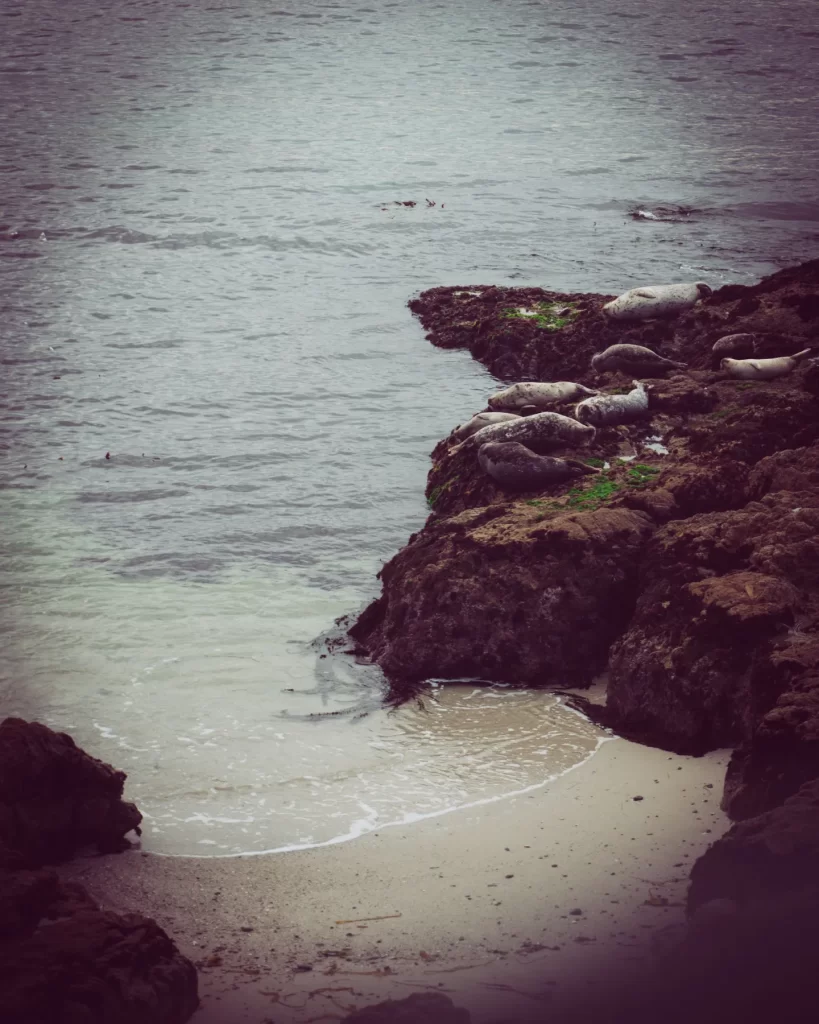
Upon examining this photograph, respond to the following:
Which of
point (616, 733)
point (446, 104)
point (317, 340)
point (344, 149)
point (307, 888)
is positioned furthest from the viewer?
point (446, 104)

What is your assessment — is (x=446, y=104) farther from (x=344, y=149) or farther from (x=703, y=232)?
(x=703, y=232)

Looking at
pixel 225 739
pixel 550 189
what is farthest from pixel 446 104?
pixel 225 739

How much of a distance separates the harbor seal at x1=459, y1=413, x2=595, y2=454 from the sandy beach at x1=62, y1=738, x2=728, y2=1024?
10.4ft

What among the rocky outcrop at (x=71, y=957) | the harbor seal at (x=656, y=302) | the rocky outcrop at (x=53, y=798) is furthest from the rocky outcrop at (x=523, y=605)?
the harbor seal at (x=656, y=302)

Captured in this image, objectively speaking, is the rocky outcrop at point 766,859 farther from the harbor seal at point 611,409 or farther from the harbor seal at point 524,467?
the harbor seal at point 611,409

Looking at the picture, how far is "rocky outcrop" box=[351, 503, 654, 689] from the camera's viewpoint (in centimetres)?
720

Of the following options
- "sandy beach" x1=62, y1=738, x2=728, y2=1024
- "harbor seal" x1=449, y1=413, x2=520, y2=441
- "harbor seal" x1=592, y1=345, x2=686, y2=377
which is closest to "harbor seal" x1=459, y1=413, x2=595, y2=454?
"harbor seal" x1=449, y1=413, x2=520, y2=441

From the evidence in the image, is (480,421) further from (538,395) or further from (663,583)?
(663,583)

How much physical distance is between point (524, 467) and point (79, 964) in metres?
5.08

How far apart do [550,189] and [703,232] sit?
4207 mm

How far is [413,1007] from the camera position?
4.30 meters

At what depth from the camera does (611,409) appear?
9391 mm

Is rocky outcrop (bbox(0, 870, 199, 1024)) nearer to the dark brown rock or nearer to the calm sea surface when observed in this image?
the dark brown rock

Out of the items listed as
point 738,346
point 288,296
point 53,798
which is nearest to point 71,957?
point 53,798
